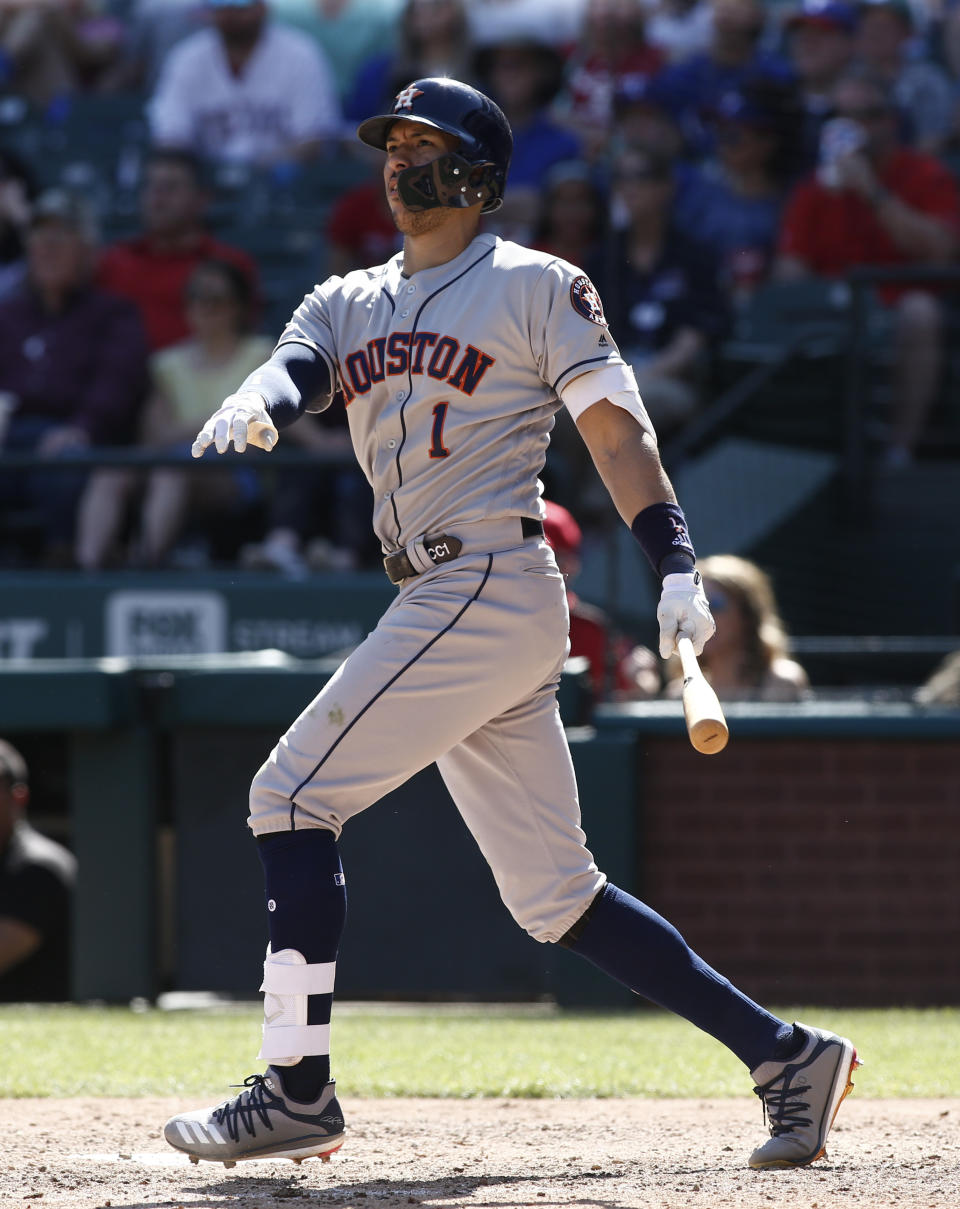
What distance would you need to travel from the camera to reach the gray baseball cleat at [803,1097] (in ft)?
10.0

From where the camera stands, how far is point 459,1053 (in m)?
4.69

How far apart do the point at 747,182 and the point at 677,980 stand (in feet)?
20.9

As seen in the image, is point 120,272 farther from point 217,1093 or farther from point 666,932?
point 666,932

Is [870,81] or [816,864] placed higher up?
[870,81]

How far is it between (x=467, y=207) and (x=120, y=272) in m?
6.10

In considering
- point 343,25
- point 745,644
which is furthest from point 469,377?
point 343,25

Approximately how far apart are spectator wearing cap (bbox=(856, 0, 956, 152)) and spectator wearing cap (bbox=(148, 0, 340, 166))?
3015mm

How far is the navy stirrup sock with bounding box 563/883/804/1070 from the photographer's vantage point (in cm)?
315

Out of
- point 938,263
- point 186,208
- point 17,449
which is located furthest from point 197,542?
point 938,263

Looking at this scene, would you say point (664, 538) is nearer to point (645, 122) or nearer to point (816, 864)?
point (816, 864)

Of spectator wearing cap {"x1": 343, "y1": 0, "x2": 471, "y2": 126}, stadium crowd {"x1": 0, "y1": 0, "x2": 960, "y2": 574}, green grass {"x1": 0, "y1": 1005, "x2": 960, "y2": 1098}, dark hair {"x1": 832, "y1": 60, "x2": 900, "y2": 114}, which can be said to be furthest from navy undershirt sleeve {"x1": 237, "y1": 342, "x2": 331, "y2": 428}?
spectator wearing cap {"x1": 343, "y1": 0, "x2": 471, "y2": 126}

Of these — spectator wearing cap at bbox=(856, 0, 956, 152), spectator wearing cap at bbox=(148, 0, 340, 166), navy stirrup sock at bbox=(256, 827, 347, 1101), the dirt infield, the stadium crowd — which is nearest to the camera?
the dirt infield

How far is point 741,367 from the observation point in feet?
26.1

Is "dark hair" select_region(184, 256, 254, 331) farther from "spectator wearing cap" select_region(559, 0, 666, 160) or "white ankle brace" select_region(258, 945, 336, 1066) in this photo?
"white ankle brace" select_region(258, 945, 336, 1066)
